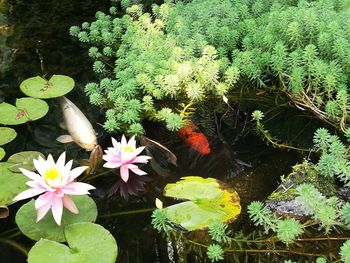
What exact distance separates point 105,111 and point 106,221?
98cm

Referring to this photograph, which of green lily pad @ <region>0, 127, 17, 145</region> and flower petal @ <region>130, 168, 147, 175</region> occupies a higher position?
flower petal @ <region>130, 168, 147, 175</region>

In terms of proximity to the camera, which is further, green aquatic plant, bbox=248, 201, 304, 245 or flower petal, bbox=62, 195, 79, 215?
flower petal, bbox=62, 195, 79, 215

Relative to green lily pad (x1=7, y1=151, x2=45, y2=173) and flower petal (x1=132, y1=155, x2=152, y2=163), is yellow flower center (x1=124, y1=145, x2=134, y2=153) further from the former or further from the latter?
green lily pad (x1=7, y1=151, x2=45, y2=173)

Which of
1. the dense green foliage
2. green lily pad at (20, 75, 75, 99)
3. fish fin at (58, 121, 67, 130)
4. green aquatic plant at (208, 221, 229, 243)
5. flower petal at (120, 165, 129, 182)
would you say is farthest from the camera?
green lily pad at (20, 75, 75, 99)

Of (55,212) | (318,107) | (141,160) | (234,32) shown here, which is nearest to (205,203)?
(141,160)

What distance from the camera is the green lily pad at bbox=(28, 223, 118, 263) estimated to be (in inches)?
73.0

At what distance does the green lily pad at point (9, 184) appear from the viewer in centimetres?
222

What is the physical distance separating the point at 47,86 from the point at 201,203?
1.49 metres

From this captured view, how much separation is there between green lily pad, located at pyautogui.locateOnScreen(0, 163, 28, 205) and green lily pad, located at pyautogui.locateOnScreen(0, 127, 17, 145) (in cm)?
27

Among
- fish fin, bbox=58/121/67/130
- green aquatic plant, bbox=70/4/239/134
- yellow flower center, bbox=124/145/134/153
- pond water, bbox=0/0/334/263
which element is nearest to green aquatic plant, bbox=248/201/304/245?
pond water, bbox=0/0/334/263

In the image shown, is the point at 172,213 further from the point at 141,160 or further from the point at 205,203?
the point at 141,160

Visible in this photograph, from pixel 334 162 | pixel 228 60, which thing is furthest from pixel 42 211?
pixel 228 60

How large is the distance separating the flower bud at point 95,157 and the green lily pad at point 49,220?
0.91ft

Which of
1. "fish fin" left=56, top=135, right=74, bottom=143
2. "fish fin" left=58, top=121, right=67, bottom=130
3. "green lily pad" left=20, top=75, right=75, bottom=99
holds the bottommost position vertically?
"fish fin" left=58, top=121, right=67, bottom=130
